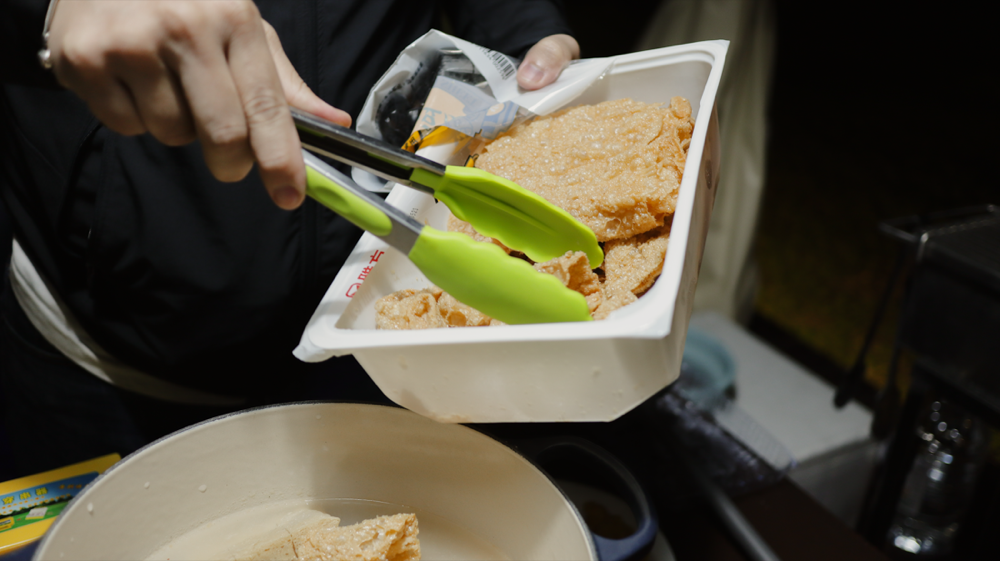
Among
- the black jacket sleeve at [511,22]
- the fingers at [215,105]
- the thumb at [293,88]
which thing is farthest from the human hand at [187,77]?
the black jacket sleeve at [511,22]

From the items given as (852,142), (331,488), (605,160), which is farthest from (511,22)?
(852,142)

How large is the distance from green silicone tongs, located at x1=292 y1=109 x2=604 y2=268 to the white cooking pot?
21 centimetres

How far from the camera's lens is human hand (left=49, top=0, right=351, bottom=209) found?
0.42 m

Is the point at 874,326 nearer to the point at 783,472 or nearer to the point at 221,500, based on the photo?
the point at 783,472

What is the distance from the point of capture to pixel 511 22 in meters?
0.91

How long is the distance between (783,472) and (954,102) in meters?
3.96

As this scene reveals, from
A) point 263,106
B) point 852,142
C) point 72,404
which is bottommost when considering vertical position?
point 852,142

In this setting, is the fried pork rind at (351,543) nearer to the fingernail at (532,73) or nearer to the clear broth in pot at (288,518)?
the clear broth in pot at (288,518)

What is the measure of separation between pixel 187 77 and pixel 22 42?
0.74 ft

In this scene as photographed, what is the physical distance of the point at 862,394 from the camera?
191 centimetres

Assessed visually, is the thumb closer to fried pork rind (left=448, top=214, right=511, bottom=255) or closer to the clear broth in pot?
fried pork rind (left=448, top=214, right=511, bottom=255)

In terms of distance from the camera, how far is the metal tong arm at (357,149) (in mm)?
530

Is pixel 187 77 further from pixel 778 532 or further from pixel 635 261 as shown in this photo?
pixel 778 532

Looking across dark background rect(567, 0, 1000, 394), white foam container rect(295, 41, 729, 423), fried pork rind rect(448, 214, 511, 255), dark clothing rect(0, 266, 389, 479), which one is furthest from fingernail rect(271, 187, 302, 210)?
dark background rect(567, 0, 1000, 394)
